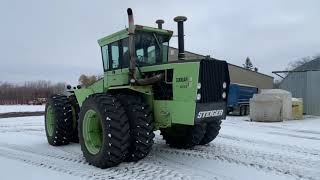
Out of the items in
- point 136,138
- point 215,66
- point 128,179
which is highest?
point 215,66

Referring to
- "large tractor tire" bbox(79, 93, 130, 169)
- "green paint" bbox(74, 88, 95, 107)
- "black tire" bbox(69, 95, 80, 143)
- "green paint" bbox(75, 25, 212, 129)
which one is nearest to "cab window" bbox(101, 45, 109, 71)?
"green paint" bbox(75, 25, 212, 129)

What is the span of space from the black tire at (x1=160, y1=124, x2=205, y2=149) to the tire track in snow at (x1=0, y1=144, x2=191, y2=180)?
5.59 feet

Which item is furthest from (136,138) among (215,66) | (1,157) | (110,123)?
(1,157)

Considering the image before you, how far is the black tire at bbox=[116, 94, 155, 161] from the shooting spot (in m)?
8.27

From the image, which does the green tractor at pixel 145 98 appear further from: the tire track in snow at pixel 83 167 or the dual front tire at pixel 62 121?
the dual front tire at pixel 62 121

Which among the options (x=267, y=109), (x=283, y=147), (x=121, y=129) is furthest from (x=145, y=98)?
(x=267, y=109)

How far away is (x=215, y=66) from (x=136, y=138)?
2216 mm

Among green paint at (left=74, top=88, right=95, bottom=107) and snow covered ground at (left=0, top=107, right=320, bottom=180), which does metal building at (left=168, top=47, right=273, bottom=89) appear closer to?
snow covered ground at (left=0, top=107, right=320, bottom=180)

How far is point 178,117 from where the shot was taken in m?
8.30

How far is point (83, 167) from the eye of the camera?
8.58 m

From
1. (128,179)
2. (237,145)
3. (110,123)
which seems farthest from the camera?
(237,145)

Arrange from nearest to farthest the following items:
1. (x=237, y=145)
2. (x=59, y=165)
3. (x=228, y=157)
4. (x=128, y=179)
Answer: (x=128, y=179), (x=59, y=165), (x=228, y=157), (x=237, y=145)

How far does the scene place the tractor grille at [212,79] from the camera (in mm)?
8219

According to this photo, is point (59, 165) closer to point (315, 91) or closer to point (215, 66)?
point (215, 66)
